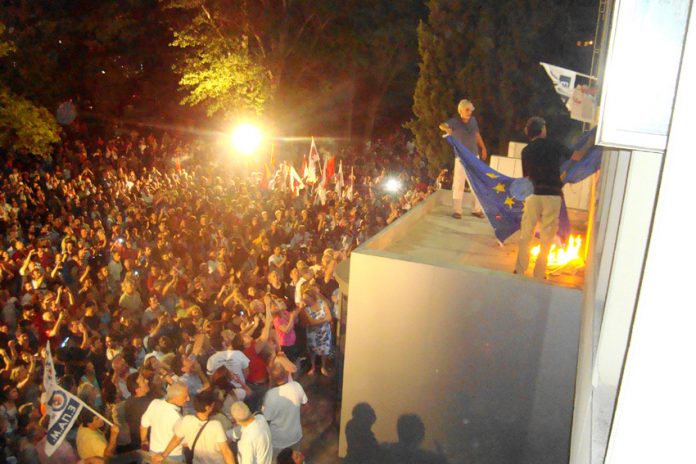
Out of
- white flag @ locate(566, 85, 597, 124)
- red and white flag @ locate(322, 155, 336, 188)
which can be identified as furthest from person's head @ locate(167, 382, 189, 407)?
red and white flag @ locate(322, 155, 336, 188)

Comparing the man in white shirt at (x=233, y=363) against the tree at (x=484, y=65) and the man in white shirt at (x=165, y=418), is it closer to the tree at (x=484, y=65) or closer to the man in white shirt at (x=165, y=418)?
the man in white shirt at (x=165, y=418)

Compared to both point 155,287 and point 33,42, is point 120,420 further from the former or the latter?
point 33,42

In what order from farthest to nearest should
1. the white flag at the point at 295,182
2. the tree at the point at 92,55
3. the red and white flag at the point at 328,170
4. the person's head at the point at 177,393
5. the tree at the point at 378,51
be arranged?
the tree at the point at 378,51 < the tree at the point at 92,55 < the white flag at the point at 295,182 < the red and white flag at the point at 328,170 < the person's head at the point at 177,393

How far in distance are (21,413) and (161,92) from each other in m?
27.2

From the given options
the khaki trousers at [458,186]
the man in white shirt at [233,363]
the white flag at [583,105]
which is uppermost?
the white flag at [583,105]

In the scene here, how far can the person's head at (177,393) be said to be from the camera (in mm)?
5520

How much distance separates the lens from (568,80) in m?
9.28

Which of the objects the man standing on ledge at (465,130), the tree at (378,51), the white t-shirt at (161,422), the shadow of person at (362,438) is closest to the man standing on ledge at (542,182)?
the man standing on ledge at (465,130)

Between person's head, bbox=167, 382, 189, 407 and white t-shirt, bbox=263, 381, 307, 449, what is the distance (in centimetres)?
80

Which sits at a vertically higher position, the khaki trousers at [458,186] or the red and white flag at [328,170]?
the khaki trousers at [458,186]

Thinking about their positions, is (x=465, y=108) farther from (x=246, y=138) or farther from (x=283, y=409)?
(x=246, y=138)

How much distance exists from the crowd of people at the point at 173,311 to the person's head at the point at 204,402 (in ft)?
0.04

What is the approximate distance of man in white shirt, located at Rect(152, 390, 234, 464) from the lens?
5.41m

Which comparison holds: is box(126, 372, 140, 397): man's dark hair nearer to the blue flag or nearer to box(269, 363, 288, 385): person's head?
box(269, 363, 288, 385): person's head
